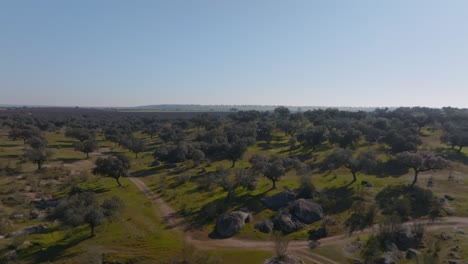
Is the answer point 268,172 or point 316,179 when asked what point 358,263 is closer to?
point 268,172

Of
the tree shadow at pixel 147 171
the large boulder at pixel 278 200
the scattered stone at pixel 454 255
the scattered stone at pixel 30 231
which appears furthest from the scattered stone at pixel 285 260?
the tree shadow at pixel 147 171

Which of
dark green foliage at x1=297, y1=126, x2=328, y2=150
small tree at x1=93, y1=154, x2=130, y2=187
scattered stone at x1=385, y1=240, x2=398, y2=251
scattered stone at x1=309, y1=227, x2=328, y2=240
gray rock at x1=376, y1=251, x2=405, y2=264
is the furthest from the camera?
dark green foliage at x1=297, y1=126, x2=328, y2=150

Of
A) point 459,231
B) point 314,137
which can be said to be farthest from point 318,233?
point 314,137

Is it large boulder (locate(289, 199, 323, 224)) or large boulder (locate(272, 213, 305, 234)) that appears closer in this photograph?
large boulder (locate(272, 213, 305, 234))

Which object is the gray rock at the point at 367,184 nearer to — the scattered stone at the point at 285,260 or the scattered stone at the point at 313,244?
the scattered stone at the point at 313,244

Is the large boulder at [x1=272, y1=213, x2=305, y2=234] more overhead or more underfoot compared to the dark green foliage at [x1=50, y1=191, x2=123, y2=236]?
more underfoot

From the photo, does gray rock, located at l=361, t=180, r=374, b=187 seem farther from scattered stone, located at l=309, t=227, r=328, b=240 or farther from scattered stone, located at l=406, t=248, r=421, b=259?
scattered stone, located at l=406, t=248, r=421, b=259

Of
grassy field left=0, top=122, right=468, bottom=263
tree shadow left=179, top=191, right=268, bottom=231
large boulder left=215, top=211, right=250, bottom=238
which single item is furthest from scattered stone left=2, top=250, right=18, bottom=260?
large boulder left=215, top=211, right=250, bottom=238

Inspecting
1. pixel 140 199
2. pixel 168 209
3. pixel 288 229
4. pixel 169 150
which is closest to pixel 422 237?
pixel 288 229
